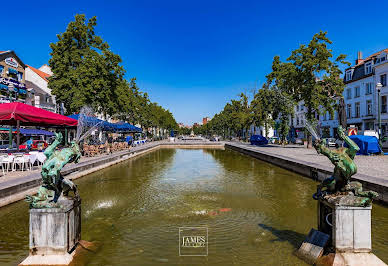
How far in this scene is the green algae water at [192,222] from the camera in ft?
13.9

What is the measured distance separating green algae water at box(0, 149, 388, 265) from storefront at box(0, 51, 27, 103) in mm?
33257

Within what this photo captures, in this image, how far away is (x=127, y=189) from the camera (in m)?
9.66

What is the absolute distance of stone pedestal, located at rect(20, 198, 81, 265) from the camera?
12.1 feet

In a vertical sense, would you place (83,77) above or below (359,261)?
above

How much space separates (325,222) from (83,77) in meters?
23.9

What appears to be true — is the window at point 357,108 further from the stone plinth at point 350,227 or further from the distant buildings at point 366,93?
the stone plinth at point 350,227

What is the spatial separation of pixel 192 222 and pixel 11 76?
146ft

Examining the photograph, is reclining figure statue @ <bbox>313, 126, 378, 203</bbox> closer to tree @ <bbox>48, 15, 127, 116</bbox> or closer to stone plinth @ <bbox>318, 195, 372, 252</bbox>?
stone plinth @ <bbox>318, 195, 372, 252</bbox>

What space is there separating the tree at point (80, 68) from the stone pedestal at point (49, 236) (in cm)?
2079

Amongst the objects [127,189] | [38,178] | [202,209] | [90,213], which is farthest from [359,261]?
[38,178]

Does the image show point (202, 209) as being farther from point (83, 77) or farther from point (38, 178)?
point (83, 77)

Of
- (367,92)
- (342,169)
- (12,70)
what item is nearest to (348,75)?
(367,92)

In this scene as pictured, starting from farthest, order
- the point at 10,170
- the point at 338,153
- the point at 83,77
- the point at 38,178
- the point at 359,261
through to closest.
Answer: the point at 83,77 → the point at 10,170 → the point at 38,178 → the point at 338,153 → the point at 359,261

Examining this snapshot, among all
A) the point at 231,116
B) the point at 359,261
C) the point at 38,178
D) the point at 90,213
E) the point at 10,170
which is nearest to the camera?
the point at 359,261
